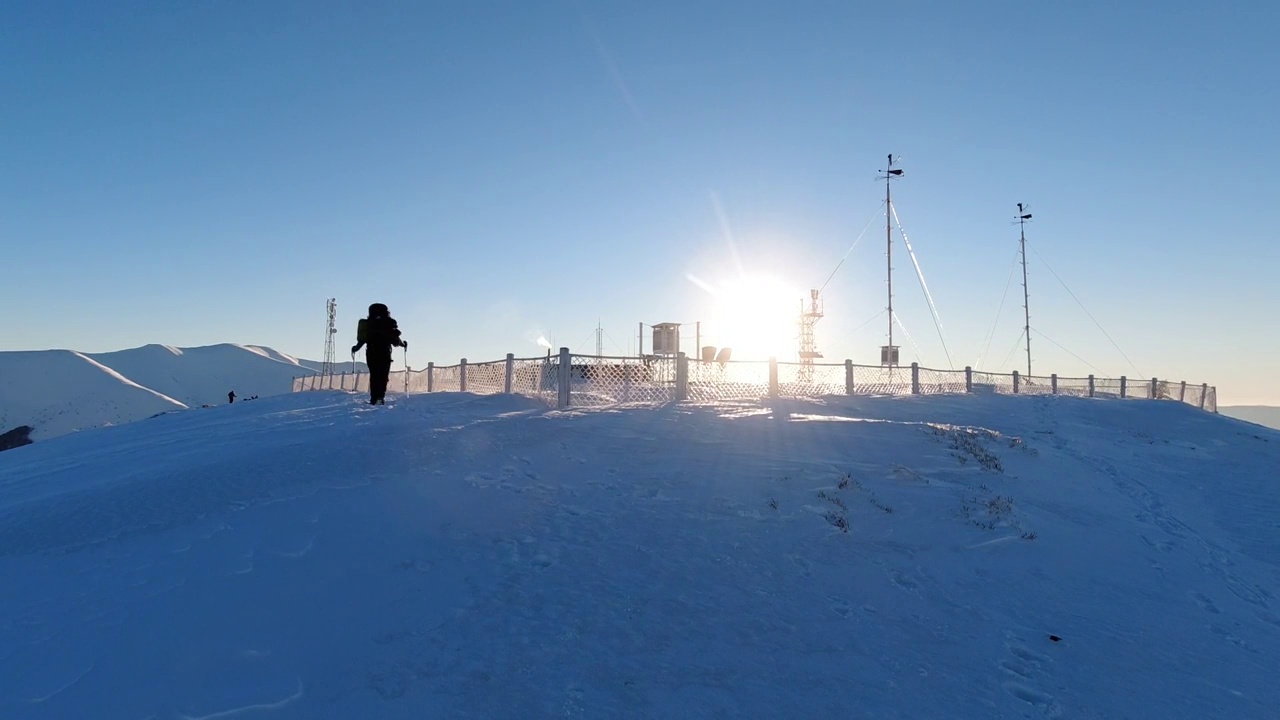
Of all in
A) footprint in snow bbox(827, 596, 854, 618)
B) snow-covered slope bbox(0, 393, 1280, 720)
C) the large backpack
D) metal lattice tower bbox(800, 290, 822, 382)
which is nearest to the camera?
snow-covered slope bbox(0, 393, 1280, 720)

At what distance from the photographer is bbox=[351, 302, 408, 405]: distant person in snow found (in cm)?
1144

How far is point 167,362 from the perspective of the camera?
9512 centimetres

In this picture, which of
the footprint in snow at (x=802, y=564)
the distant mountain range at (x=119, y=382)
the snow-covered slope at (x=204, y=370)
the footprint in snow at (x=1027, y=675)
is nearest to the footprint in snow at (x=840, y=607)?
the footprint in snow at (x=802, y=564)

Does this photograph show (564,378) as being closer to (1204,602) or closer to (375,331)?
(375,331)

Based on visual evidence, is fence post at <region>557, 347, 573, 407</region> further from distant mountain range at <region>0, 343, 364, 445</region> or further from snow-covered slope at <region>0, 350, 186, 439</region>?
snow-covered slope at <region>0, 350, 186, 439</region>

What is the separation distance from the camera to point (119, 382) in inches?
2648

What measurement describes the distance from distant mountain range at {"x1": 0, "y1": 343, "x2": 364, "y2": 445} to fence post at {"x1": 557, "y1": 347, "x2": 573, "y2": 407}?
48215 mm

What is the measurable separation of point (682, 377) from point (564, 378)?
10.1 ft

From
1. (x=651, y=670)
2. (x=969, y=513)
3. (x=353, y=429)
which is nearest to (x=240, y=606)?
(x=651, y=670)

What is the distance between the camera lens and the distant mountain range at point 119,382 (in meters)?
57.0

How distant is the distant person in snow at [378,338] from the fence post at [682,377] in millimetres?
5357

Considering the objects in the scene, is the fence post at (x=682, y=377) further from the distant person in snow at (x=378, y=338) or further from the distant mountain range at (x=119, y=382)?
the distant mountain range at (x=119, y=382)

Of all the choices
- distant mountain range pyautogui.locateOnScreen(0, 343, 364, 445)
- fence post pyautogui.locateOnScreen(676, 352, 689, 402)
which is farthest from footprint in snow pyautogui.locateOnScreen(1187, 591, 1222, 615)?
distant mountain range pyautogui.locateOnScreen(0, 343, 364, 445)

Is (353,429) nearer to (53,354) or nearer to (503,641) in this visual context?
(503,641)
